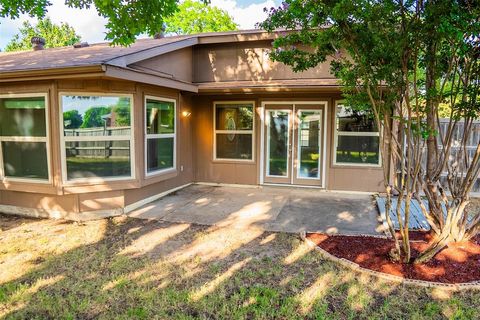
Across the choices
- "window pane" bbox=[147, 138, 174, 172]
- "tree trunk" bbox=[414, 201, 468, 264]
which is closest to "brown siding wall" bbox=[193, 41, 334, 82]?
"window pane" bbox=[147, 138, 174, 172]

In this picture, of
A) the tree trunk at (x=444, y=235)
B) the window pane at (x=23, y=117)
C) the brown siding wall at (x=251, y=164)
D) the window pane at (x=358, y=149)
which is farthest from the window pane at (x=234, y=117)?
the tree trunk at (x=444, y=235)

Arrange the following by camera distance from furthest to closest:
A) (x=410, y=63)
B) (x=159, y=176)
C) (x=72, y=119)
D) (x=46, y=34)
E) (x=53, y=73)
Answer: (x=46, y=34) → (x=159, y=176) → (x=72, y=119) → (x=53, y=73) → (x=410, y=63)

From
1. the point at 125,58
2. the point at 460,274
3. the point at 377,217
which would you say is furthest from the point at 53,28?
the point at 460,274

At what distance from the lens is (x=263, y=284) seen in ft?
11.6

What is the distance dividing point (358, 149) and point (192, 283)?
216 inches

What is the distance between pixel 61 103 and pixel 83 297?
3.46 meters

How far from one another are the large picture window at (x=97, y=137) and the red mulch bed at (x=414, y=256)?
358cm

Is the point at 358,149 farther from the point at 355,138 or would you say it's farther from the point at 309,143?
the point at 309,143

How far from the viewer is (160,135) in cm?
696

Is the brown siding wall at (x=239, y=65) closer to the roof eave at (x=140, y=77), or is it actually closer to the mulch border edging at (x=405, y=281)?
the roof eave at (x=140, y=77)

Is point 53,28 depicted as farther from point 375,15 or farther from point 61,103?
point 375,15

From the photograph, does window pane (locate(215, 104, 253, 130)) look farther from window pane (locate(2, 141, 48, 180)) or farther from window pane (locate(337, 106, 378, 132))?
window pane (locate(2, 141, 48, 180))

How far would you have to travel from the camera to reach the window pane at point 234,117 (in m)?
8.38

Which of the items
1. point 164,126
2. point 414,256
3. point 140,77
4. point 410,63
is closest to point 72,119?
point 140,77
